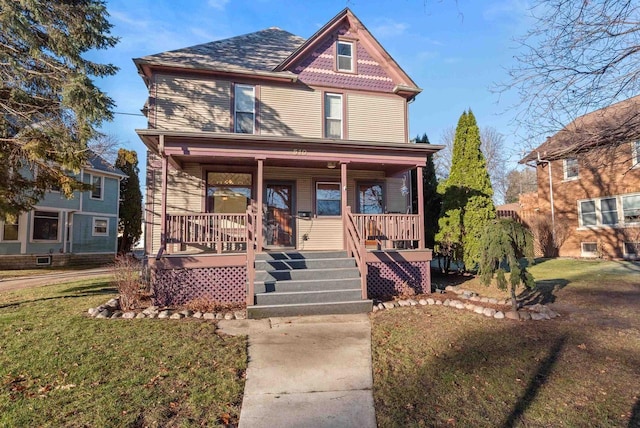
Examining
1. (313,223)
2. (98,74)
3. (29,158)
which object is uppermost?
(98,74)

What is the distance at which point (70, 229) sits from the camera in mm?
20094

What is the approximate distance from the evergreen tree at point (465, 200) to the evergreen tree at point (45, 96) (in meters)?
9.42

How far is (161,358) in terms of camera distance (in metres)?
4.51

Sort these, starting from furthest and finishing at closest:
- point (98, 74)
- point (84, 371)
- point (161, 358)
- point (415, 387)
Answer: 1. point (98, 74)
2. point (161, 358)
3. point (84, 371)
4. point (415, 387)

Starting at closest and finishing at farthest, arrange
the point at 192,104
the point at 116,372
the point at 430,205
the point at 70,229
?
the point at 116,372, the point at 192,104, the point at 430,205, the point at 70,229

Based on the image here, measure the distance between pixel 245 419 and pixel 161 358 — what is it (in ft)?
6.01

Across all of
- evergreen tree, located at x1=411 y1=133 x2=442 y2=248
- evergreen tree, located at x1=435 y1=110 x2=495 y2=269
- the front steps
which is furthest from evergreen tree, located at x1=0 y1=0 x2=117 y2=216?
evergreen tree, located at x1=411 y1=133 x2=442 y2=248

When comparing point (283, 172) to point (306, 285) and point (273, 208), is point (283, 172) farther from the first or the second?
point (306, 285)

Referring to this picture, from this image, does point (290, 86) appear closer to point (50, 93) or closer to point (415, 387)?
point (50, 93)

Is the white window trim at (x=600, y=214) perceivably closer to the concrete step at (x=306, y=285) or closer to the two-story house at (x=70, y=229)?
the concrete step at (x=306, y=285)

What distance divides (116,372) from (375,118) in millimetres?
9922

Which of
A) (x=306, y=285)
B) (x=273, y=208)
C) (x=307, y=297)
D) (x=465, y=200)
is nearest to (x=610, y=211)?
(x=465, y=200)

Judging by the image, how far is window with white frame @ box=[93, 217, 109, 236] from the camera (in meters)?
21.6

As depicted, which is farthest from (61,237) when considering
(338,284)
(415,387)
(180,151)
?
(415,387)
